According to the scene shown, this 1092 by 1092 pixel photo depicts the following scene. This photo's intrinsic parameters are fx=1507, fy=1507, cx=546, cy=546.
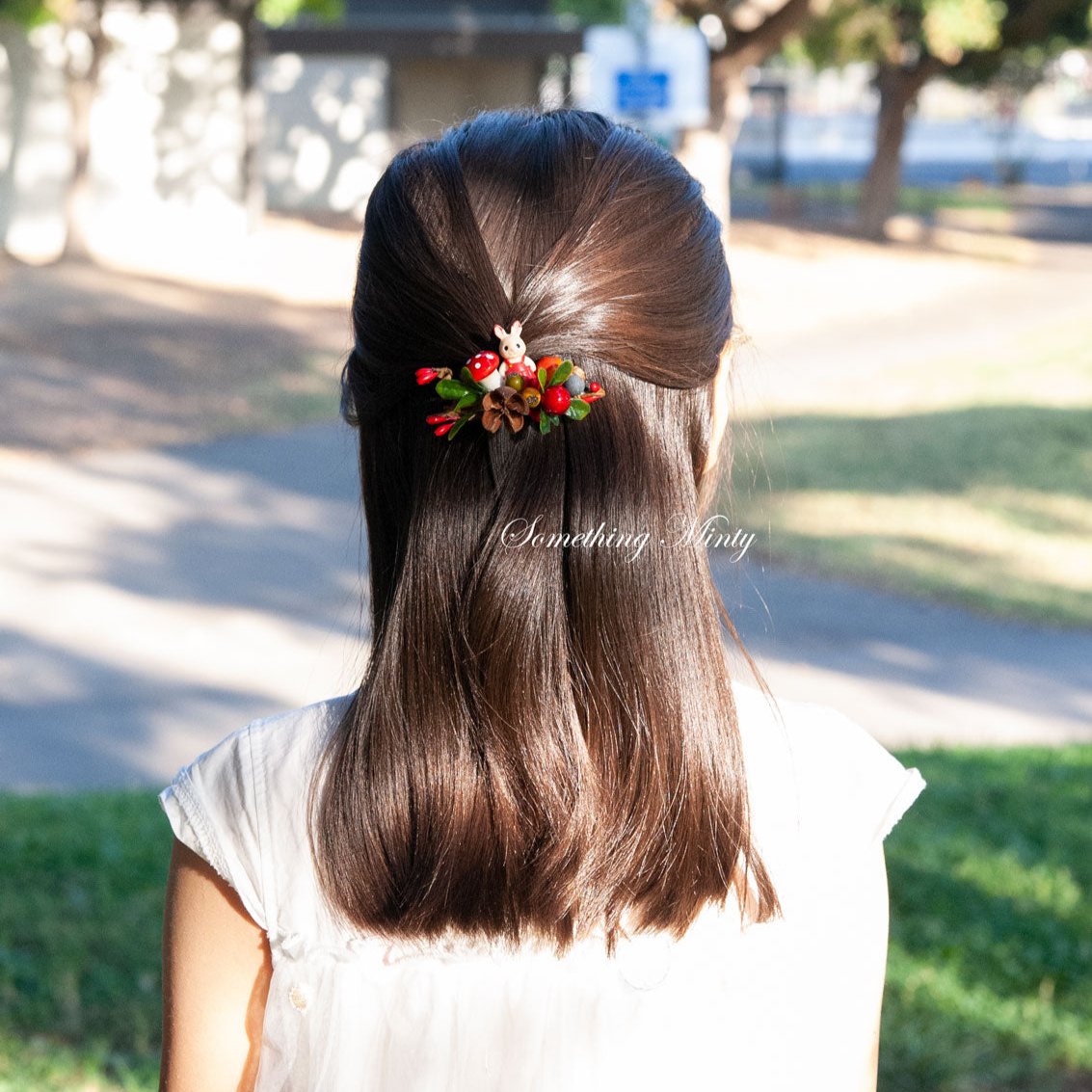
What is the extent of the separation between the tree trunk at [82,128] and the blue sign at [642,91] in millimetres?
11504

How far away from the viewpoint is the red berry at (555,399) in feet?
4.13

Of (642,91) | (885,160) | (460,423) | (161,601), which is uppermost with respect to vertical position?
(642,91)

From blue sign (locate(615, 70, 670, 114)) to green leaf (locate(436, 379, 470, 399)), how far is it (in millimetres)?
8381

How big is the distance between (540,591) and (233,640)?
19.3 feet

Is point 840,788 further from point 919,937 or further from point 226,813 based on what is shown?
point 919,937

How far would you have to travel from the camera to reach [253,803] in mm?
1348

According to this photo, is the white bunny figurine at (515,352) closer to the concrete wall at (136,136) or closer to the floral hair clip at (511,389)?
the floral hair clip at (511,389)

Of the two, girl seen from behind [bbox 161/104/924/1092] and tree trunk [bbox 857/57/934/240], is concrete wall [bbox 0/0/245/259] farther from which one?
girl seen from behind [bbox 161/104/924/1092]

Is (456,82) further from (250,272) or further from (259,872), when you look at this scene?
(259,872)

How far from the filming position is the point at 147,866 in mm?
4414

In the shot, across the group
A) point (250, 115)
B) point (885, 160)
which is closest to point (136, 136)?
point (250, 115)

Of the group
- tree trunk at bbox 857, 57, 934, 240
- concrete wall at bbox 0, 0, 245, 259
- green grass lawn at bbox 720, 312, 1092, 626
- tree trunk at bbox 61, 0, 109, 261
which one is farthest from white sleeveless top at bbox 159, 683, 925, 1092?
tree trunk at bbox 857, 57, 934, 240

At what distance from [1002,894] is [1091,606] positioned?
4009 mm

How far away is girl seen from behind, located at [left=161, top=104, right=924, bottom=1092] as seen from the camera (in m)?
1.30
